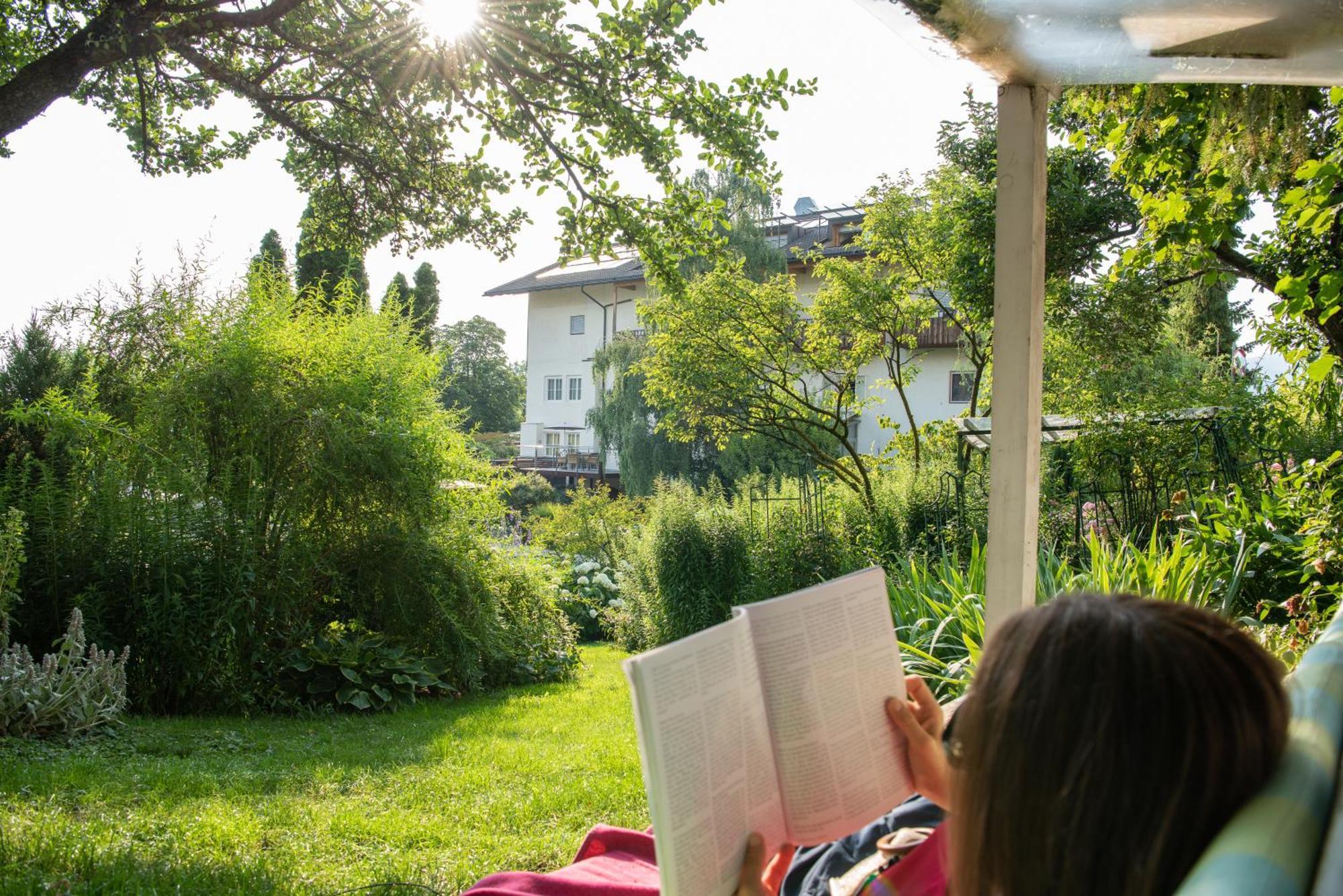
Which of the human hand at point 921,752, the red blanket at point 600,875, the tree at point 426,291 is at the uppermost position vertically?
the tree at point 426,291

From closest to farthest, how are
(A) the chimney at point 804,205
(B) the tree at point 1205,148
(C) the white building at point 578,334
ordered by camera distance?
1. (B) the tree at point 1205,148
2. (C) the white building at point 578,334
3. (A) the chimney at point 804,205

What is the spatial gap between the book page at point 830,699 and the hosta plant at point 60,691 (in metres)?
5.31

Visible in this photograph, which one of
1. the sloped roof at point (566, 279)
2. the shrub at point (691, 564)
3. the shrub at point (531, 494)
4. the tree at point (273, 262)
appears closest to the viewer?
the tree at point (273, 262)

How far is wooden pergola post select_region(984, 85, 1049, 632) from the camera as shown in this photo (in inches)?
116

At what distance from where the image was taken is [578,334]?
36.0 metres

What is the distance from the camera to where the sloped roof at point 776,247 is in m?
27.1

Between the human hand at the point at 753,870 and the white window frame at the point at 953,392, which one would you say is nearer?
the human hand at the point at 753,870

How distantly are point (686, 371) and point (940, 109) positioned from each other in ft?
14.4

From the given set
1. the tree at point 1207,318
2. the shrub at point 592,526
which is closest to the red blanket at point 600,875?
the shrub at point 592,526

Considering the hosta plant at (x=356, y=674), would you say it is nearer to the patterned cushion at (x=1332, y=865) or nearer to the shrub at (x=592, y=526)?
the shrub at (x=592, y=526)

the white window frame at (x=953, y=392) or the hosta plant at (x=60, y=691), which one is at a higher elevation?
the white window frame at (x=953, y=392)

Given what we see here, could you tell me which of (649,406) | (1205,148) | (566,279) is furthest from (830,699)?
(566,279)

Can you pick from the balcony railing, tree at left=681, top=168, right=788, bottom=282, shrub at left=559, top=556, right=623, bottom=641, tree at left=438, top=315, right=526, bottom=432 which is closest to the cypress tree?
shrub at left=559, top=556, right=623, bottom=641

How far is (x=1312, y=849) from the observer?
2.81 ft
